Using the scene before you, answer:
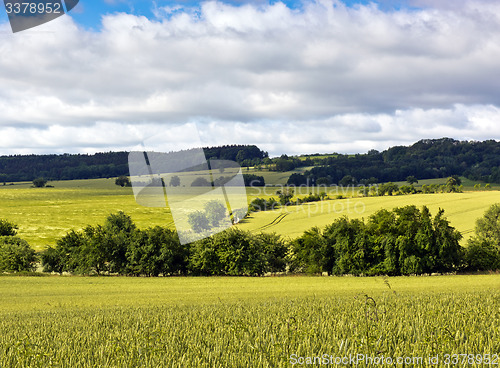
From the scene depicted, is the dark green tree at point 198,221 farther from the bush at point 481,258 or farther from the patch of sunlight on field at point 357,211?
the bush at point 481,258

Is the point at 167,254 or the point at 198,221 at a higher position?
the point at 198,221

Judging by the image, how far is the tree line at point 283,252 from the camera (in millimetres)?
→ 50406

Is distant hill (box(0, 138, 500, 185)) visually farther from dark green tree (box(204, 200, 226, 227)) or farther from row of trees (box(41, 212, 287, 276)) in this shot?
row of trees (box(41, 212, 287, 276))

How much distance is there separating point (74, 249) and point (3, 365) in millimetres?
54562

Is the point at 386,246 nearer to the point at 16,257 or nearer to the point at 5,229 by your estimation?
the point at 16,257

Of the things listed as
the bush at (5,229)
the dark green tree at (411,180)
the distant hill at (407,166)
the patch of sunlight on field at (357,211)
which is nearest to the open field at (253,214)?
the patch of sunlight on field at (357,211)

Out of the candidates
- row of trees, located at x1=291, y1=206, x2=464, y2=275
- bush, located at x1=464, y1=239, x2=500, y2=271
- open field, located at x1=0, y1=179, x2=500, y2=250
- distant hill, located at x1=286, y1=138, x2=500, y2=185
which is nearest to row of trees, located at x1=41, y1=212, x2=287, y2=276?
row of trees, located at x1=291, y1=206, x2=464, y2=275

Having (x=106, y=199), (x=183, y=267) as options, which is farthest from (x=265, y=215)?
(x=106, y=199)

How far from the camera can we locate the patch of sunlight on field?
85.7m

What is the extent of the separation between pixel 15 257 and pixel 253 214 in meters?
53.8

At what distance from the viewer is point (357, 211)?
100375 mm

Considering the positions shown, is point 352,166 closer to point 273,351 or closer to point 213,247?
point 213,247

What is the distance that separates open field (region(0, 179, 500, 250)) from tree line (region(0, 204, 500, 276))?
2245 cm

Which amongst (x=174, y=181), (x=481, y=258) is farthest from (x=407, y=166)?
(x=174, y=181)
